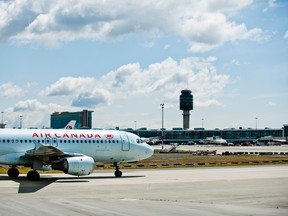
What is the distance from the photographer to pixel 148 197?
Result: 24781mm

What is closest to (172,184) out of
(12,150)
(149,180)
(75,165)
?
(149,180)

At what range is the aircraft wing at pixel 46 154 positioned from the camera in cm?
3335

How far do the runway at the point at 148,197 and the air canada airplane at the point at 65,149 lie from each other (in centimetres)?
146

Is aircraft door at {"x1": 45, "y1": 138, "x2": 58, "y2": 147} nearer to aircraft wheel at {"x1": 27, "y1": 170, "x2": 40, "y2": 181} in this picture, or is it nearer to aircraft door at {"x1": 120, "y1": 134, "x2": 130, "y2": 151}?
aircraft wheel at {"x1": 27, "y1": 170, "x2": 40, "y2": 181}

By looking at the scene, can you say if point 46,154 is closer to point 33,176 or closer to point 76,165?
point 33,176

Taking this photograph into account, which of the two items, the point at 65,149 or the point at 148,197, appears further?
the point at 65,149

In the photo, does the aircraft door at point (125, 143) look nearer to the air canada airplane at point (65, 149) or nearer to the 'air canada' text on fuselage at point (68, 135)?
the air canada airplane at point (65, 149)

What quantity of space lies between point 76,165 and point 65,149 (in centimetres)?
406

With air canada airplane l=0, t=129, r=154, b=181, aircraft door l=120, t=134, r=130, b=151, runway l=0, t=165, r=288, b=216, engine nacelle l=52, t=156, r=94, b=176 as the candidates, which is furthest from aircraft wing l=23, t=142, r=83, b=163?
aircraft door l=120, t=134, r=130, b=151

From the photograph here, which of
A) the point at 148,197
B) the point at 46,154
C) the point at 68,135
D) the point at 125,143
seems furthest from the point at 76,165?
the point at 148,197

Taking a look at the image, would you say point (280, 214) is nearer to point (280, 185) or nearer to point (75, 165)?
point (280, 185)

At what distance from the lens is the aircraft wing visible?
109 feet

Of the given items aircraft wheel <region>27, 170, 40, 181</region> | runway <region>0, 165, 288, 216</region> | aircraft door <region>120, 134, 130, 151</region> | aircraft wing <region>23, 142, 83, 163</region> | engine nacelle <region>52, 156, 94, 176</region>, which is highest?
aircraft door <region>120, 134, 130, 151</region>

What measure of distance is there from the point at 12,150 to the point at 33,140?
1693 mm
